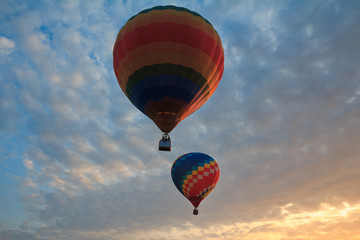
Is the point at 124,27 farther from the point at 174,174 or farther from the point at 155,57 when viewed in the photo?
the point at 174,174

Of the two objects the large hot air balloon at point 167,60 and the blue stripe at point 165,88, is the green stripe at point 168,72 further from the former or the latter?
the blue stripe at point 165,88

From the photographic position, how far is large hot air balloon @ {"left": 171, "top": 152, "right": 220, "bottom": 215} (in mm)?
26750

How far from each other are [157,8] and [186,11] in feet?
5.88

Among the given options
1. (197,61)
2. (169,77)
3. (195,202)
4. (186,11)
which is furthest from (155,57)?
(195,202)

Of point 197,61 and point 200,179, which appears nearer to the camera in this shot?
point 197,61

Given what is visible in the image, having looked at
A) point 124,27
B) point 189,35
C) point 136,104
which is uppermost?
Answer: point 124,27

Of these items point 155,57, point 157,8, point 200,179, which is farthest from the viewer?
point 200,179

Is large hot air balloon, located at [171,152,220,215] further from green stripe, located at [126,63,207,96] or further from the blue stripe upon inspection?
green stripe, located at [126,63,207,96]

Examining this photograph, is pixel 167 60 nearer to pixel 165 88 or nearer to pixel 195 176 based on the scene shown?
pixel 165 88

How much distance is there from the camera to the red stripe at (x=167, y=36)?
1648 cm

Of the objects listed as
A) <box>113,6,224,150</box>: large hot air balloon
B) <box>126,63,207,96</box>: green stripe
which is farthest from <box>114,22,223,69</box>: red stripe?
<box>126,63,207,96</box>: green stripe

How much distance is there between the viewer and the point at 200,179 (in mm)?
26688

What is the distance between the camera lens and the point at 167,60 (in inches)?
650

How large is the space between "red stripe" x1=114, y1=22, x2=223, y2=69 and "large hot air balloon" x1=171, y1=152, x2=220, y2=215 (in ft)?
41.8
